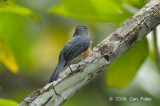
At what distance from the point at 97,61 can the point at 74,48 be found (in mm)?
212

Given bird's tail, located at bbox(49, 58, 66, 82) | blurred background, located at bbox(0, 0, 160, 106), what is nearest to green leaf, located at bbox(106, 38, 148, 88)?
bird's tail, located at bbox(49, 58, 66, 82)

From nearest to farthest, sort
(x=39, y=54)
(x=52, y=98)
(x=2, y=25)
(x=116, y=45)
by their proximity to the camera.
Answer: (x=52, y=98) → (x=116, y=45) → (x=2, y=25) → (x=39, y=54)

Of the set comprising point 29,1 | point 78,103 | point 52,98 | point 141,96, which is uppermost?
point 29,1

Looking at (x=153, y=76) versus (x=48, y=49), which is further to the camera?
(x=48, y=49)

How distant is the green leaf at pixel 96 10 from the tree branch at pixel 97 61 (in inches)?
11.3

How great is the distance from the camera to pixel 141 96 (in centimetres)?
429

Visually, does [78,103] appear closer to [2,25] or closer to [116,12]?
[2,25]

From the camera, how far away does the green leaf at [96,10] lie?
2.74 metres

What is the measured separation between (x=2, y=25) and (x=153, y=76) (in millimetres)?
1777

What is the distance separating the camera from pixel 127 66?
8.94ft

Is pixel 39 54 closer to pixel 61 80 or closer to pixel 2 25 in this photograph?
pixel 2 25

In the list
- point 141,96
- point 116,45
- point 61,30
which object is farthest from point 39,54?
point 116,45

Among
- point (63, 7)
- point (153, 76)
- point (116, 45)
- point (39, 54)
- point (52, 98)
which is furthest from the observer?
point (39, 54)

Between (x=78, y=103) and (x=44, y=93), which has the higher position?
(x=78, y=103)
